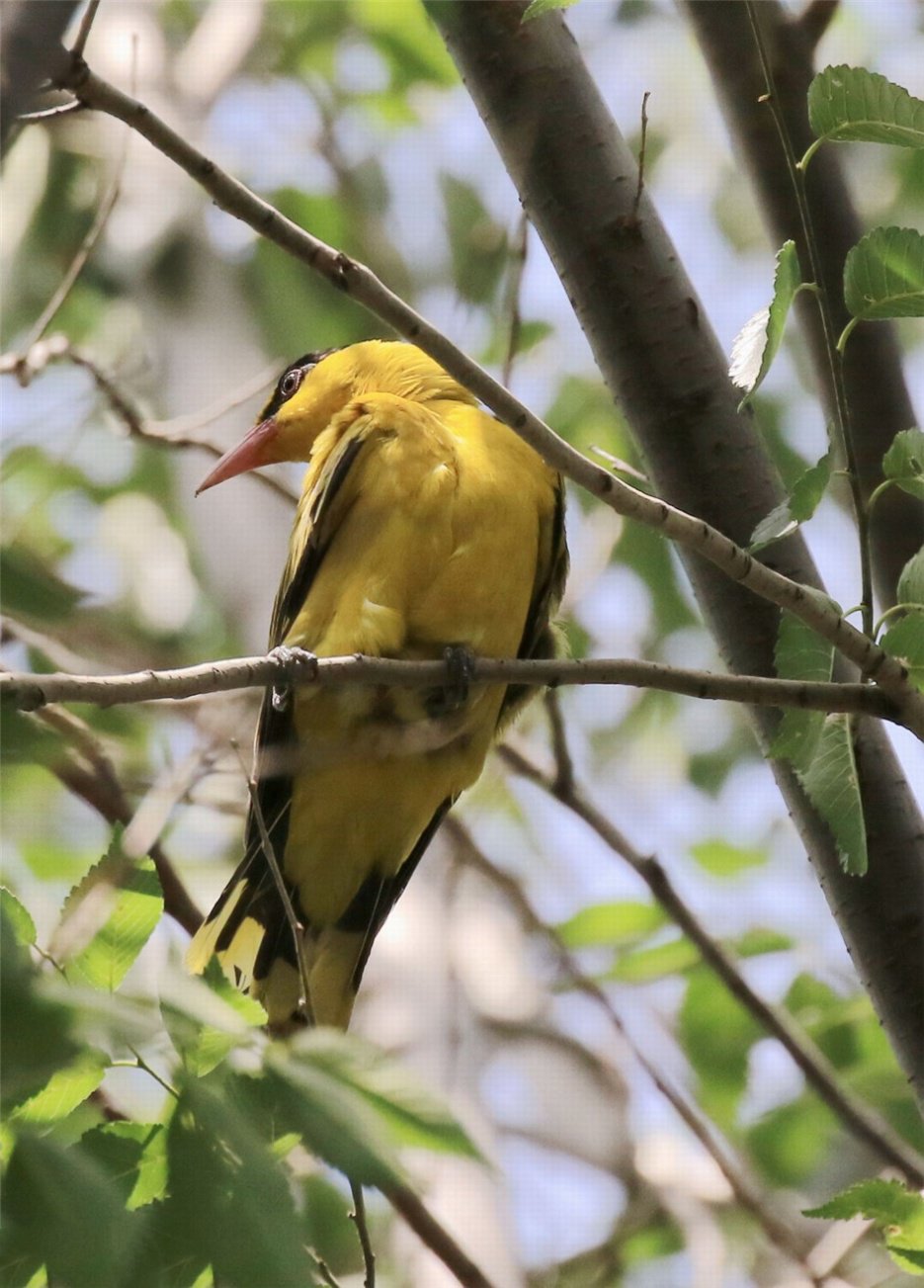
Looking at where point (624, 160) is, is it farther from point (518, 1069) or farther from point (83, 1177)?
point (518, 1069)

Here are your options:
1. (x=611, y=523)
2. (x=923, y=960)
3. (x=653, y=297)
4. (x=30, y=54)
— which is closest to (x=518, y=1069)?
(x=611, y=523)

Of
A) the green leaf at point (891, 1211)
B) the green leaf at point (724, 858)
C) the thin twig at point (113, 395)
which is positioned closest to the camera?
the green leaf at point (891, 1211)

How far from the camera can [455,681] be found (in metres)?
2.86

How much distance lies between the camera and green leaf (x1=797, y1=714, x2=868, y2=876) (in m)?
2.28

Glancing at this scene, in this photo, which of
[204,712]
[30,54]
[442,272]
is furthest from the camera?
[442,272]

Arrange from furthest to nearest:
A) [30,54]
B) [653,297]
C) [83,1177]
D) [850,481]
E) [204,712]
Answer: [204,712], [653,297], [850,481], [83,1177], [30,54]

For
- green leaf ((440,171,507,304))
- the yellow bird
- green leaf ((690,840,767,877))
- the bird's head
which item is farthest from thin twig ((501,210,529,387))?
green leaf ((690,840,767,877))

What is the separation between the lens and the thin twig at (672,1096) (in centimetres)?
341

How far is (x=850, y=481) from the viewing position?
2.21 metres

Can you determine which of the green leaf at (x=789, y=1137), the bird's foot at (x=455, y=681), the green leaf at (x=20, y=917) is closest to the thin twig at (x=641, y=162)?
the bird's foot at (x=455, y=681)

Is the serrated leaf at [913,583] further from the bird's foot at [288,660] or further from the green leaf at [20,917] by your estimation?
the green leaf at [20,917]

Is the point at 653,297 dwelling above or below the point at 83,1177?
above

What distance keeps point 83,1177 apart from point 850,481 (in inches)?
56.0

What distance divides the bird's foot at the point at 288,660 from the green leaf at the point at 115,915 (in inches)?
24.3
